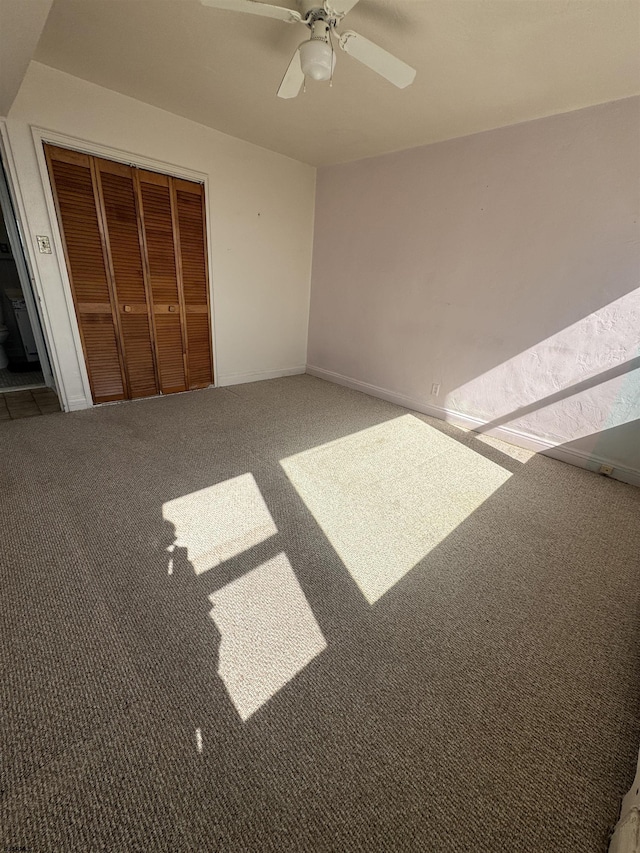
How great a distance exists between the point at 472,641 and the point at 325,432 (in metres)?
1.90

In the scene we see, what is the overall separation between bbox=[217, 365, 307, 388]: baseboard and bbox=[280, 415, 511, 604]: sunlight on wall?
185 centimetres

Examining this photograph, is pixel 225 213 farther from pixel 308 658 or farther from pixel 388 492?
pixel 308 658

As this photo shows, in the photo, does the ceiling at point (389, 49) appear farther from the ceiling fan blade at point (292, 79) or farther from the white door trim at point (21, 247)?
the white door trim at point (21, 247)

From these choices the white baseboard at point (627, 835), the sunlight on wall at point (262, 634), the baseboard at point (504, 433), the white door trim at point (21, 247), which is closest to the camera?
the white baseboard at point (627, 835)

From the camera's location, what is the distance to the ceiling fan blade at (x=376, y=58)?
145 centimetres

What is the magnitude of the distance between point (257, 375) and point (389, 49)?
9.93 feet

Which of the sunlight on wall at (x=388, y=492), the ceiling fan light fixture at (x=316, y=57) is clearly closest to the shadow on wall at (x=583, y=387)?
the sunlight on wall at (x=388, y=492)

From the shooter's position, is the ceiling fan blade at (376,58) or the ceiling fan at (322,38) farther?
the ceiling fan blade at (376,58)

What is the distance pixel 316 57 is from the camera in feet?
4.80

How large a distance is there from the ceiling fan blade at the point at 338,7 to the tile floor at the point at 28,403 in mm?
3279

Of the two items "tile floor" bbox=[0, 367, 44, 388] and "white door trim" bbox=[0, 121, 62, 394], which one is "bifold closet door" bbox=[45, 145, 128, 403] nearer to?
"white door trim" bbox=[0, 121, 62, 394]

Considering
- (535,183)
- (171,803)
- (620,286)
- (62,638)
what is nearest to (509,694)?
(171,803)

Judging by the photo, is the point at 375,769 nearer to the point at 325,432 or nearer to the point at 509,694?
the point at 509,694

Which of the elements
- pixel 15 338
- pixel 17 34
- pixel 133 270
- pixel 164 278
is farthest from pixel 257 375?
pixel 17 34
